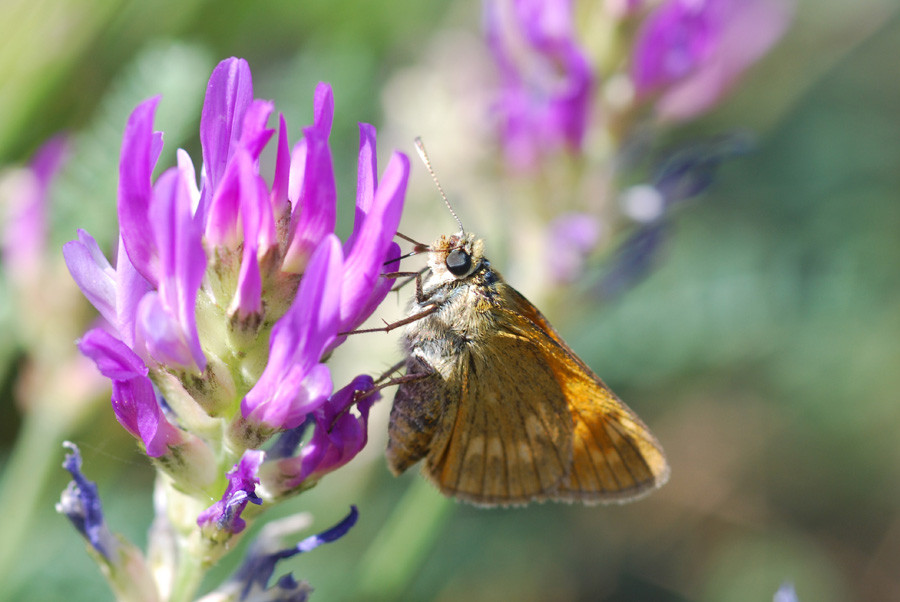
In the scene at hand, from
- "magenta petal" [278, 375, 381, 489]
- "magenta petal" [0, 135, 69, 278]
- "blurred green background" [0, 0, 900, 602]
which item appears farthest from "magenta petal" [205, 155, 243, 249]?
"blurred green background" [0, 0, 900, 602]

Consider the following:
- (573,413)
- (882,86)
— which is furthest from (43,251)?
(882,86)

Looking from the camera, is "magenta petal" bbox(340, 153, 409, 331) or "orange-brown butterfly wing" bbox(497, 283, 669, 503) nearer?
"magenta petal" bbox(340, 153, 409, 331)

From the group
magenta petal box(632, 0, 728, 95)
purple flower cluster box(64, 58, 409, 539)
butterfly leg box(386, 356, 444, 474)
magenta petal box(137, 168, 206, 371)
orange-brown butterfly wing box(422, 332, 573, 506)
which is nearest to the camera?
magenta petal box(137, 168, 206, 371)

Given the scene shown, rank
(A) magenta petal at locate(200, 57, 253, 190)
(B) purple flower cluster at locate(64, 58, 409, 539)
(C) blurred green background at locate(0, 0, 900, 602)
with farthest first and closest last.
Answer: (C) blurred green background at locate(0, 0, 900, 602) → (A) magenta petal at locate(200, 57, 253, 190) → (B) purple flower cluster at locate(64, 58, 409, 539)

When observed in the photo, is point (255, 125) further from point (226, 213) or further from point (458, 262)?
point (458, 262)

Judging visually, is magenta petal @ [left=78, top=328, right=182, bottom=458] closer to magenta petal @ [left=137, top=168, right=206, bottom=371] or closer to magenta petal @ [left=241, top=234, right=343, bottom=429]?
magenta petal @ [left=137, top=168, right=206, bottom=371]

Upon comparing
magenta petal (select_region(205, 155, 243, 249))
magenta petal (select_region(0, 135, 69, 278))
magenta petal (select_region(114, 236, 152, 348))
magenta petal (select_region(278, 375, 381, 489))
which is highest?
magenta petal (select_region(0, 135, 69, 278))
